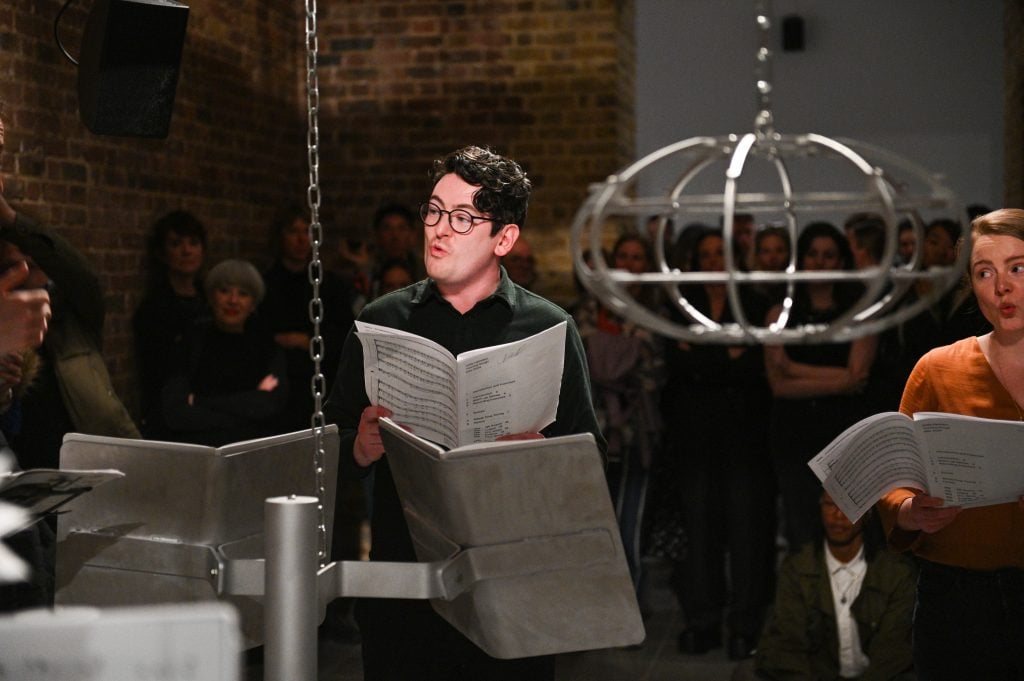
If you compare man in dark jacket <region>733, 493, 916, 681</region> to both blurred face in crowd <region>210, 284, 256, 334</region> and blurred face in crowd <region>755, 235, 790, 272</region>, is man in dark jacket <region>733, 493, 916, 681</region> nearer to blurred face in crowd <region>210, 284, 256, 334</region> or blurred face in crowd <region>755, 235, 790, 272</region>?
blurred face in crowd <region>755, 235, 790, 272</region>

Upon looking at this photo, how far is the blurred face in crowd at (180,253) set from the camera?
4613 mm

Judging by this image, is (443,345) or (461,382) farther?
(443,345)

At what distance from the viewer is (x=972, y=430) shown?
212cm

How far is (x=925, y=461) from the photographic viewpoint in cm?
218

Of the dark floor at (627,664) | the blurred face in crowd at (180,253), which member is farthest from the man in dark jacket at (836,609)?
the blurred face in crowd at (180,253)

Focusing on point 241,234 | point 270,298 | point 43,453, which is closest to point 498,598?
point 43,453

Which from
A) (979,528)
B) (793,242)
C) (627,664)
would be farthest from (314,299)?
(627,664)

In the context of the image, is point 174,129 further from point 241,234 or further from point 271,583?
point 271,583

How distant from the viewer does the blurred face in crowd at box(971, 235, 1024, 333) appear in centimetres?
218

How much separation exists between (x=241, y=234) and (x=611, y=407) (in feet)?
6.23

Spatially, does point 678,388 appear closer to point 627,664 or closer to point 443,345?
point 627,664

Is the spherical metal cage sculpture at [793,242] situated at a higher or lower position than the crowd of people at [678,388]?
higher

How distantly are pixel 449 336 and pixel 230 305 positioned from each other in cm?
219

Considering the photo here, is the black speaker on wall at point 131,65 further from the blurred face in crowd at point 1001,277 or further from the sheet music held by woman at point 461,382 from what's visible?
the blurred face in crowd at point 1001,277
